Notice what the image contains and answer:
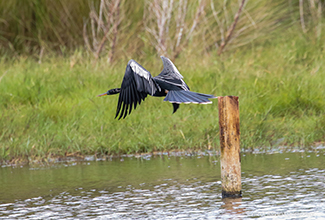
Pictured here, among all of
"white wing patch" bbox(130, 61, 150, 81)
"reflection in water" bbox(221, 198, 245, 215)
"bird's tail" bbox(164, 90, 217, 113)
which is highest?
"white wing patch" bbox(130, 61, 150, 81)

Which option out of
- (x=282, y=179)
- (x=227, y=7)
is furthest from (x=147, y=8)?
(x=282, y=179)

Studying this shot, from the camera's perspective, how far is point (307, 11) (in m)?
15.7

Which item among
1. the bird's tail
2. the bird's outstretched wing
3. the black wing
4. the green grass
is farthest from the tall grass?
the bird's tail

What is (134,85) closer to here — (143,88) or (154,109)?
(143,88)

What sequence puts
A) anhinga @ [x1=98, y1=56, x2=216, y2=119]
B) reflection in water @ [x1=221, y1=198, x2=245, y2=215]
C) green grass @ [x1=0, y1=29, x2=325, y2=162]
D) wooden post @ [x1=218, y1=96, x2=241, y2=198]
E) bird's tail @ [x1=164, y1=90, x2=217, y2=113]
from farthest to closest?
green grass @ [x1=0, y1=29, x2=325, y2=162] → anhinga @ [x1=98, y1=56, x2=216, y2=119] → bird's tail @ [x1=164, y1=90, x2=217, y2=113] → wooden post @ [x1=218, y1=96, x2=241, y2=198] → reflection in water @ [x1=221, y1=198, x2=245, y2=215]

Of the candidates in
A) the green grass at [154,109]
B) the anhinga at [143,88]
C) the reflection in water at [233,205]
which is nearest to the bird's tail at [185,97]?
the anhinga at [143,88]

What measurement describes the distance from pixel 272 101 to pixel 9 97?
190 inches

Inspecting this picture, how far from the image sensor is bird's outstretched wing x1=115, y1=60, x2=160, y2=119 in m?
5.29

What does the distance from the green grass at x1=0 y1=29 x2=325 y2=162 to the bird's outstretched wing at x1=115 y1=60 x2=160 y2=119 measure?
8.81 ft

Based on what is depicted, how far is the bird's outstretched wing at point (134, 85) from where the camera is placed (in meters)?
5.29

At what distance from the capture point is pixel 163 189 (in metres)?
5.73

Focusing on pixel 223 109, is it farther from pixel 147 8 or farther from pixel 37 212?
pixel 147 8

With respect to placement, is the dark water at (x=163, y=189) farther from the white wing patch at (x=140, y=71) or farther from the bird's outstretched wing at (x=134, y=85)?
the white wing patch at (x=140, y=71)

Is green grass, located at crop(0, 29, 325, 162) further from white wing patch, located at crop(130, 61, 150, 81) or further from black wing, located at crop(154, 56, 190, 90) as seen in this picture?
white wing patch, located at crop(130, 61, 150, 81)
